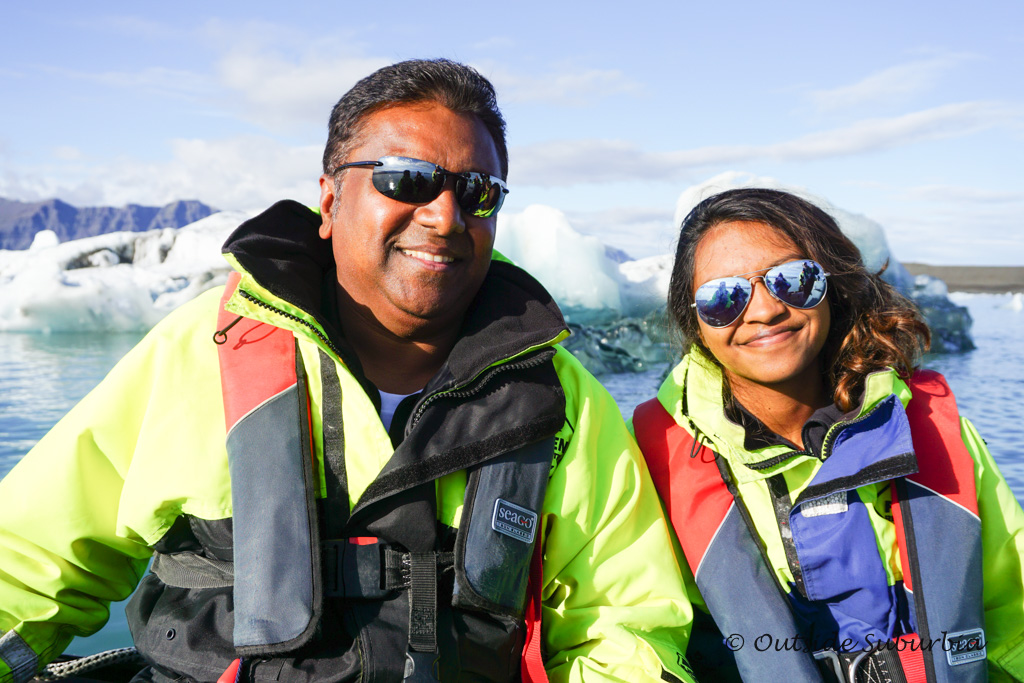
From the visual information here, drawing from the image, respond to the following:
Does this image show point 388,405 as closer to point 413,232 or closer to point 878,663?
point 413,232

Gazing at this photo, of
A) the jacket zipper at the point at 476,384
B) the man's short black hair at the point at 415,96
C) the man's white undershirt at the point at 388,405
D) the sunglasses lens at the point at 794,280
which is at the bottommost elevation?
the man's white undershirt at the point at 388,405

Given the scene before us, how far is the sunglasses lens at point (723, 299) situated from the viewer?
2205 millimetres

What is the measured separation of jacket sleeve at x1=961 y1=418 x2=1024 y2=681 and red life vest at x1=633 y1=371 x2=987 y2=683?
0.35 feet

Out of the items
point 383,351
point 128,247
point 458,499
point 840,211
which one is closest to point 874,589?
point 458,499

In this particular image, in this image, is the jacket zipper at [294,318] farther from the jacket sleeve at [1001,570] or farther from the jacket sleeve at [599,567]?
the jacket sleeve at [1001,570]

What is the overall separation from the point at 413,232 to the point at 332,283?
1.25 ft

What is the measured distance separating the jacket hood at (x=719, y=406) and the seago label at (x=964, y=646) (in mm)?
584

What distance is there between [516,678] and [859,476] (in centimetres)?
105

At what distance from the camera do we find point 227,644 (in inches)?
66.4

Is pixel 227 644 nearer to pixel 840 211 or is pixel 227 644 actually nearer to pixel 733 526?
pixel 733 526

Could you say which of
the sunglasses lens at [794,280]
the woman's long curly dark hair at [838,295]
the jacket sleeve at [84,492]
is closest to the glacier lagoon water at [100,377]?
the jacket sleeve at [84,492]

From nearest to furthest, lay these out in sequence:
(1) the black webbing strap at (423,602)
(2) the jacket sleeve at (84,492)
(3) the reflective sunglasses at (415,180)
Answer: (1) the black webbing strap at (423,602)
(2) the jacket sleeve at (84,492)
(3) the reflective sunglasses at (415,180)

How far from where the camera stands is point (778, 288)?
219cm

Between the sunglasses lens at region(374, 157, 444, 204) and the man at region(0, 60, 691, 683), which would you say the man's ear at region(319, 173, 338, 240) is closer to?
the man at region(0, 60, 691, 683)
